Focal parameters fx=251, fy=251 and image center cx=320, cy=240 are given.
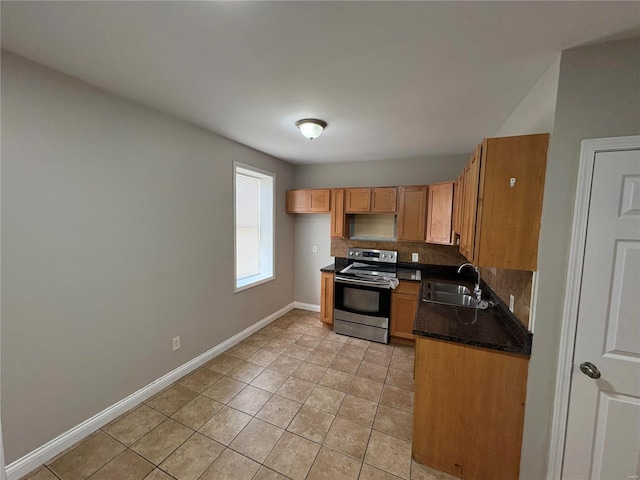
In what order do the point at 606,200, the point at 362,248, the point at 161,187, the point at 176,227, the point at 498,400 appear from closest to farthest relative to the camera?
1. the point at 606,200
2. the point at 498,400
3. the point at 161,187
4. the point at 176,227
5. the point at 362,248

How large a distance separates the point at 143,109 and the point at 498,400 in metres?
3.34

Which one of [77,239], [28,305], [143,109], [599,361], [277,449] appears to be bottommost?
[277,449]

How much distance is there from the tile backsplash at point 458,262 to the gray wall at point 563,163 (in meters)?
0.14

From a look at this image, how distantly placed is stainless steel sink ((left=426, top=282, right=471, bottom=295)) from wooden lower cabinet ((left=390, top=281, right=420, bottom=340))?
28cm

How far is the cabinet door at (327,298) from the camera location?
3.74 metres

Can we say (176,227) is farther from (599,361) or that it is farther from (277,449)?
(599,361)

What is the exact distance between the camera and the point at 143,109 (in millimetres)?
2117

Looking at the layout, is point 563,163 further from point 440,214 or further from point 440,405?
point 440,214

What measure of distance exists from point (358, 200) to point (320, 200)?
613mm

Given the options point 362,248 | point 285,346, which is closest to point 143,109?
point 285,346

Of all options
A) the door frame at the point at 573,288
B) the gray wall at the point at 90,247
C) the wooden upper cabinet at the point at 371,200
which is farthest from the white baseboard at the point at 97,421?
the door frame at the point at 573,288

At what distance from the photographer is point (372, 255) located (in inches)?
155

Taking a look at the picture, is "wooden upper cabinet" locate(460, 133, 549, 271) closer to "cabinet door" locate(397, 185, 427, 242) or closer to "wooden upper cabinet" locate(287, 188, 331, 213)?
"cabinet door" locate(397, 185, 427, 242)

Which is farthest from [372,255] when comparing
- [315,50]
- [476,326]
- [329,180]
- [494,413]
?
[315,50]
